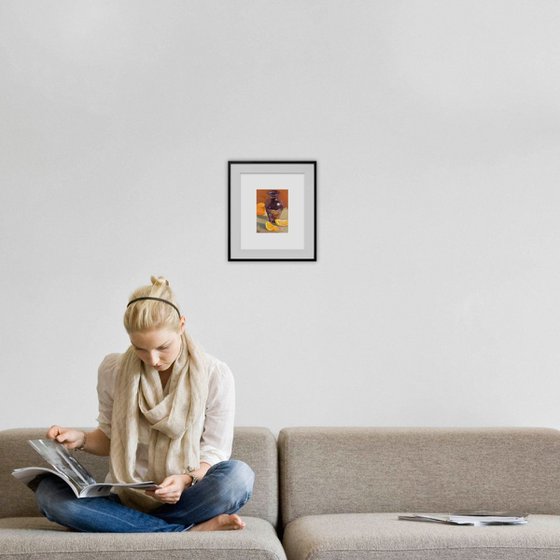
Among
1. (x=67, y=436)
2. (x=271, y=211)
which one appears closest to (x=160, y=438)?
(x=67, y=436)

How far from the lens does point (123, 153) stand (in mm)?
3502

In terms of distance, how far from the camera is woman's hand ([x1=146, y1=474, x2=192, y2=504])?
249cm

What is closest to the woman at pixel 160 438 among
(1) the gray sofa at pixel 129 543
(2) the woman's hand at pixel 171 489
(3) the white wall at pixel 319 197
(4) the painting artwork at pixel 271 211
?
(2) the woman's hand at pixel 171 489

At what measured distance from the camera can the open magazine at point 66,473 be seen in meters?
2.47

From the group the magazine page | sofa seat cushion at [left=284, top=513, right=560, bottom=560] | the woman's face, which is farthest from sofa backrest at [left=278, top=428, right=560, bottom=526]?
the magazine page

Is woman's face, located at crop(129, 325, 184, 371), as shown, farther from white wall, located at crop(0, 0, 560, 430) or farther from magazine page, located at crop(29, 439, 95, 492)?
white wall, located at crop(0, 0, 560, 430)

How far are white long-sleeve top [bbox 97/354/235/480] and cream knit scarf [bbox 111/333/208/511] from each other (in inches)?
1.4

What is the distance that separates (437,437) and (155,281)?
1.12 m

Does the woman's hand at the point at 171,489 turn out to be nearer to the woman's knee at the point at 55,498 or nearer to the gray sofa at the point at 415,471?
the woman's knee at the point at 55,498

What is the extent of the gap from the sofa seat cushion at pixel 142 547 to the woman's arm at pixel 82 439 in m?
0.36

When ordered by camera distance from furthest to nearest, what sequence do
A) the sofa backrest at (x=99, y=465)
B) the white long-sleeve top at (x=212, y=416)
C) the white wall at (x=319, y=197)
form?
1. the white wall at (x=319, y=197)
2. the sofa backrest at (x=99, y=465)
3. the white long-sleeve top at (x=212, y=416)

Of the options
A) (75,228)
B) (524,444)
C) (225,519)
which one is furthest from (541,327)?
(75,228)

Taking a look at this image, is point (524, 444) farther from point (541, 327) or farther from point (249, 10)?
point (249, 10)

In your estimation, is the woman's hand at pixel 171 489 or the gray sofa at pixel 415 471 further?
the gray sofa at pixel 415 471
